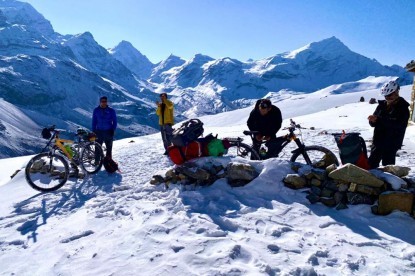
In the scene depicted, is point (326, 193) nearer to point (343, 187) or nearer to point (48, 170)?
point (343, 187)

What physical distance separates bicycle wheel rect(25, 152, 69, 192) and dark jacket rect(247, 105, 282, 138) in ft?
16.9

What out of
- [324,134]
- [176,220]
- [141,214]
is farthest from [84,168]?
[324,134]

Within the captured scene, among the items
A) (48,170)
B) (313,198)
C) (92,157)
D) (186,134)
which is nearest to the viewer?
(313,198)

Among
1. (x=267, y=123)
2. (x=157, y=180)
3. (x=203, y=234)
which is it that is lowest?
(x=203, y=234)

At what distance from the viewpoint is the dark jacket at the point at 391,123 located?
21.5ft

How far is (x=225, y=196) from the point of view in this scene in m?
6.98

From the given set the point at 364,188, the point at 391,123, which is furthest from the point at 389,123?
the point at 364,188

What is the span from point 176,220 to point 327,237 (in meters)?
2.40

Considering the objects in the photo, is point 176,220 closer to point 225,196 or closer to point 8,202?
point 225,196

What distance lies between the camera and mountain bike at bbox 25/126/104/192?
9258 millimetres

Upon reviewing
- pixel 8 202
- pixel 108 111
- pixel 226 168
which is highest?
pixel 108 111

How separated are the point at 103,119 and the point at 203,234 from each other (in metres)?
7.01

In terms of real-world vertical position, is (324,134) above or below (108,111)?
below

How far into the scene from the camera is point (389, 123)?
6621mm
